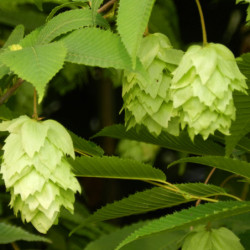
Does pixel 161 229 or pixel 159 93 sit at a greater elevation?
pixel 159 93

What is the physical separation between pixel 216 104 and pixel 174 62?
190 millimetres

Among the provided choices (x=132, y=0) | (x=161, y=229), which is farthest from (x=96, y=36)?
(x=161, y=229)

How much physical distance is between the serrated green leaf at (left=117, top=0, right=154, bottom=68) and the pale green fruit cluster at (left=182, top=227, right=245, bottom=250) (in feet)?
1.75

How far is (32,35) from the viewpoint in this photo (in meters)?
1.43

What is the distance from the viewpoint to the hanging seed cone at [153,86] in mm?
1411

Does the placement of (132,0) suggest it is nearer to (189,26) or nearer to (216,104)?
(216,104)

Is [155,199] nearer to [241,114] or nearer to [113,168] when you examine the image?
[113,168]

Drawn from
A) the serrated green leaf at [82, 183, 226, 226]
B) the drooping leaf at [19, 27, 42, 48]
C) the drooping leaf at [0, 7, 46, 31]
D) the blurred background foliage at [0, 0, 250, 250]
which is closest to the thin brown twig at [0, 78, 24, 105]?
the drooping leaf at [19, 27, 42, 48]

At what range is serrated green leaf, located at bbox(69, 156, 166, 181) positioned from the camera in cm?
146

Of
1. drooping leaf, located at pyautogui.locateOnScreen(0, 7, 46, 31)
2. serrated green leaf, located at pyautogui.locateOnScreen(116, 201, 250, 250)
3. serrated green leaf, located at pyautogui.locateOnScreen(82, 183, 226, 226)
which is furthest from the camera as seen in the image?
drooping leaf, located at pyautogui.locateOnScreen(0, 7, 46, 31)

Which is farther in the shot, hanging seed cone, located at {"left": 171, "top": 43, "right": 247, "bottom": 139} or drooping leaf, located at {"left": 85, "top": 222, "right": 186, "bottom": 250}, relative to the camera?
drooping leaf, located at {"left": 85, "top": 222, "right": 186, "bottom": 250}

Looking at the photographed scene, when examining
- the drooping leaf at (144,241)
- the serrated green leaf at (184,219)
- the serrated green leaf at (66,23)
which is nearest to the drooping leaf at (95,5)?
the serrated green leaf at (66,23)

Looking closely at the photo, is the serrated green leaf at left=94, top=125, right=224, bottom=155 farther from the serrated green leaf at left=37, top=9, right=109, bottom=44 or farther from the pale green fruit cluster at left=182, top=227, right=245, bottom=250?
the serrated green leaf at left=37, top=9, right=109, bottom=44

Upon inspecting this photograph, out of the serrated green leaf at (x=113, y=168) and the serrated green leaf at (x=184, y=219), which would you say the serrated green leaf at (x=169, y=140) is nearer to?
the serrated green leaf at (x=113, y=168)
